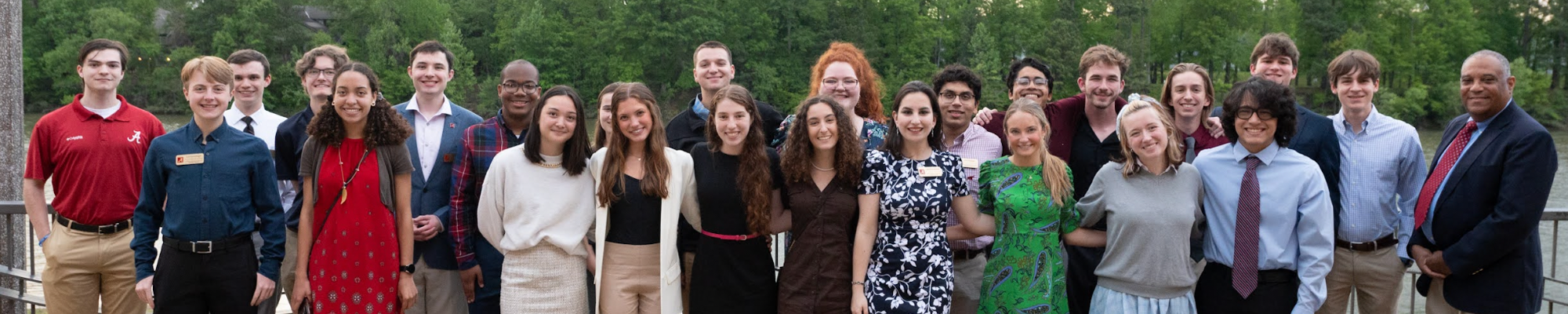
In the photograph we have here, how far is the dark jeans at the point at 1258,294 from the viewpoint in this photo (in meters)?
4.13

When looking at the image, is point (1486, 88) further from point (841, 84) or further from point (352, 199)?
point (352, 199)

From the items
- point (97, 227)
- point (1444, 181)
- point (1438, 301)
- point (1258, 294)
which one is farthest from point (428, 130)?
point (1438, 301)

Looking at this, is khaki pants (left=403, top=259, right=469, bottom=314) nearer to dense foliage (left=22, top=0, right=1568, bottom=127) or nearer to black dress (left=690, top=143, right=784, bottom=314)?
black dress (left=690, top=143, right=784, bottom=314)

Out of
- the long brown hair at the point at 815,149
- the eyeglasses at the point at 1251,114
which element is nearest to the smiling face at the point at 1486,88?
the eyeglasses at the point at 1251,114

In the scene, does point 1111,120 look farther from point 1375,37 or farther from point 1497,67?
point 1375,37

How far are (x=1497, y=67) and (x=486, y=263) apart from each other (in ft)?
14.9

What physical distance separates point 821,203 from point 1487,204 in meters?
2.83

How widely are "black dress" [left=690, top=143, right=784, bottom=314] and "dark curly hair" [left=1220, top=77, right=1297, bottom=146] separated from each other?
1.87 metres

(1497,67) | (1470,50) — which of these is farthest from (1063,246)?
(1470,50)

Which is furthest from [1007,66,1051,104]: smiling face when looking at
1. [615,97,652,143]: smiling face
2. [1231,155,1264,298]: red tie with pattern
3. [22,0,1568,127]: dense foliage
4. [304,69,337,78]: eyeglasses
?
[22,0,1568,127]: dense foliage

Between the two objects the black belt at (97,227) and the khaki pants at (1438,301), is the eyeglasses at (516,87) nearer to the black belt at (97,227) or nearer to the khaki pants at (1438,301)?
the black belt at (97,227)

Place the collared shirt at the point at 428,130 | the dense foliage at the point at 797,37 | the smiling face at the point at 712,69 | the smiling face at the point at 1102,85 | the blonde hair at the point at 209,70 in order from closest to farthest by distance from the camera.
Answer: the blonde hair at the point at 209,70, the collared shirt at the point at 428,130, the smiling face at the point at 1102,85, the smiling face at the point at 712,69, the dense foliage at the point at 797,37

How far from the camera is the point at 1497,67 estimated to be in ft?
14.4

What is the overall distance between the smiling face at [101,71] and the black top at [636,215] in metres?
2.59
